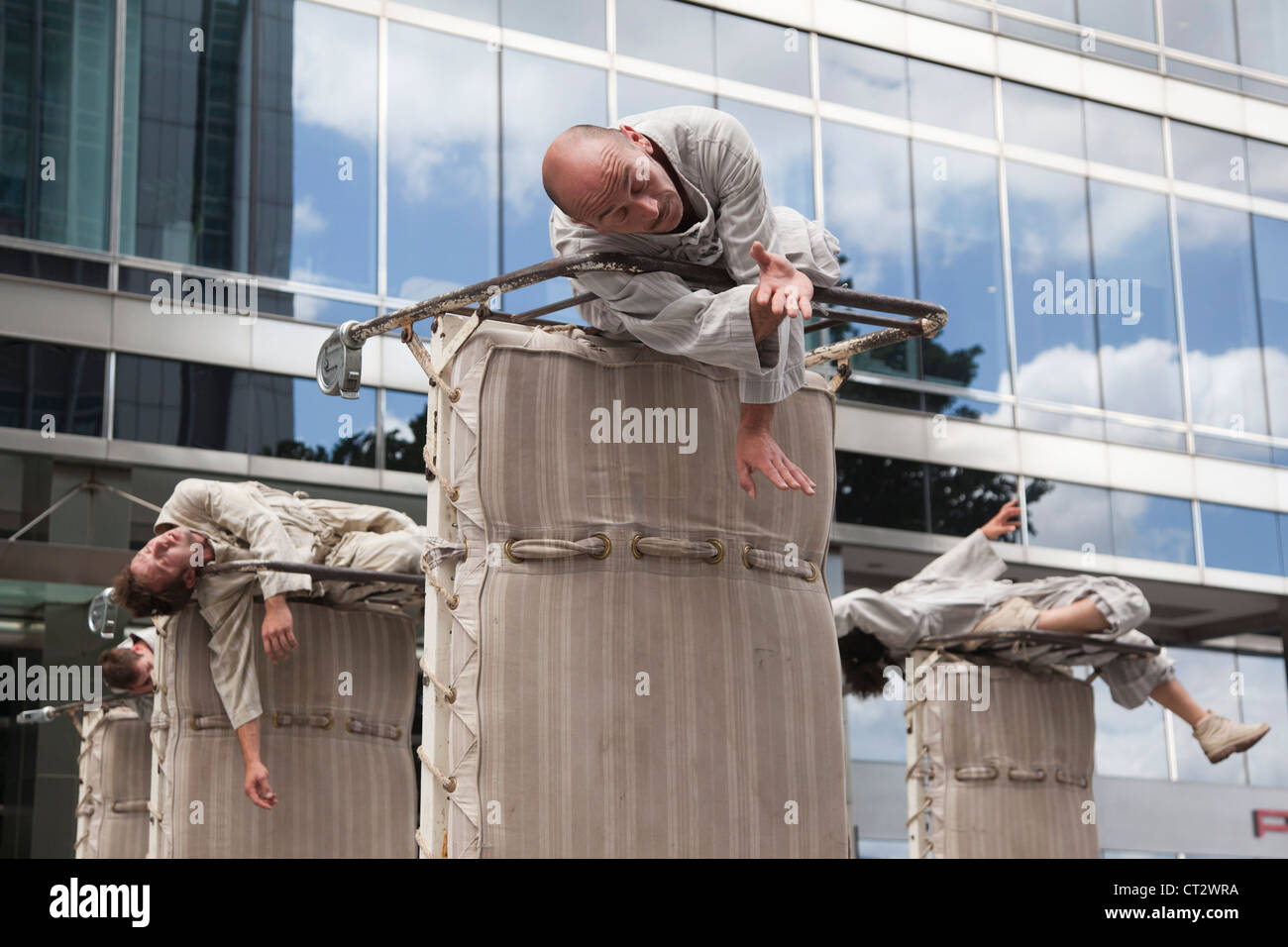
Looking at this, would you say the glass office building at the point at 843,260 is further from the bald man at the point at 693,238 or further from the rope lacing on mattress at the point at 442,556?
the bald man at the point at 693,238

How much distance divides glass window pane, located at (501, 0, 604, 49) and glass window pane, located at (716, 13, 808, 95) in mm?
1702

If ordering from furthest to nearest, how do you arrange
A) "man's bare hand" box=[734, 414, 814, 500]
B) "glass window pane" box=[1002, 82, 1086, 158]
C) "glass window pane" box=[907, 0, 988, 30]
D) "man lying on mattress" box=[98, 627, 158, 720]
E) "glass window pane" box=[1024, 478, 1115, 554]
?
"glass window pane" box=[1002, 82, 1086, 158]
"glass window pane" box=[907, 0, 988, 30]
"glass window pane" box=[1024, 478, 1115, 554]
"man lying on mattress" box=[98, 627, 158, 720]
"man's bare hand" box=[734, 414, 814, 500]

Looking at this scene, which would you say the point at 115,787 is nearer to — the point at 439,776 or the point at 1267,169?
→ the point at 439,776

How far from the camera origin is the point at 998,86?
70.1 ft

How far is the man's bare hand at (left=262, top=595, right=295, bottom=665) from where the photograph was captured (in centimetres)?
834

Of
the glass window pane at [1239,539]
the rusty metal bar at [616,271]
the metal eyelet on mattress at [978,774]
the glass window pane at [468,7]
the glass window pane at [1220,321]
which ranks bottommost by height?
the metal eyelet on mattress at [978,774]

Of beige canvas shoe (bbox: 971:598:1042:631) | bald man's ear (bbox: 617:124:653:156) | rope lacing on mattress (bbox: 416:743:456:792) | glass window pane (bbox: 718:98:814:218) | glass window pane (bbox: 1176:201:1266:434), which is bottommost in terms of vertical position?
rope lacing on mattress (bbox: 416:743:456:792)

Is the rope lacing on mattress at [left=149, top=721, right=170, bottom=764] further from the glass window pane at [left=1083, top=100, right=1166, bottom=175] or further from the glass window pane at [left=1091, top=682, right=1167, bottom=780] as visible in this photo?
the glass window pane at [left=1083, top=100, right=1166, bottom=175]

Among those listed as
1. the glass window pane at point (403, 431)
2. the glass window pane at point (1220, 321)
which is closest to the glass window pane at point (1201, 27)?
the glass window pane at point (1220, 321)

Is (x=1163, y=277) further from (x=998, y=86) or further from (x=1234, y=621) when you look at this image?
(x=1234, y=621)

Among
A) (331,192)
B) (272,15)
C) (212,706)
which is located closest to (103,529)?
(331,192)

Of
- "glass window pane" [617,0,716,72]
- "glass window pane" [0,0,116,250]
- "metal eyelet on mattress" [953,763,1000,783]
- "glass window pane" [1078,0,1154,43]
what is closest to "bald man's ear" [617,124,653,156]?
"metal eyelet on mattress" [953,763,1000,783]

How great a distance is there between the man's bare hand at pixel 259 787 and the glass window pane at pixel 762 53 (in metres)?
13.2

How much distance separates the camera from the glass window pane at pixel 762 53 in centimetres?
1959
